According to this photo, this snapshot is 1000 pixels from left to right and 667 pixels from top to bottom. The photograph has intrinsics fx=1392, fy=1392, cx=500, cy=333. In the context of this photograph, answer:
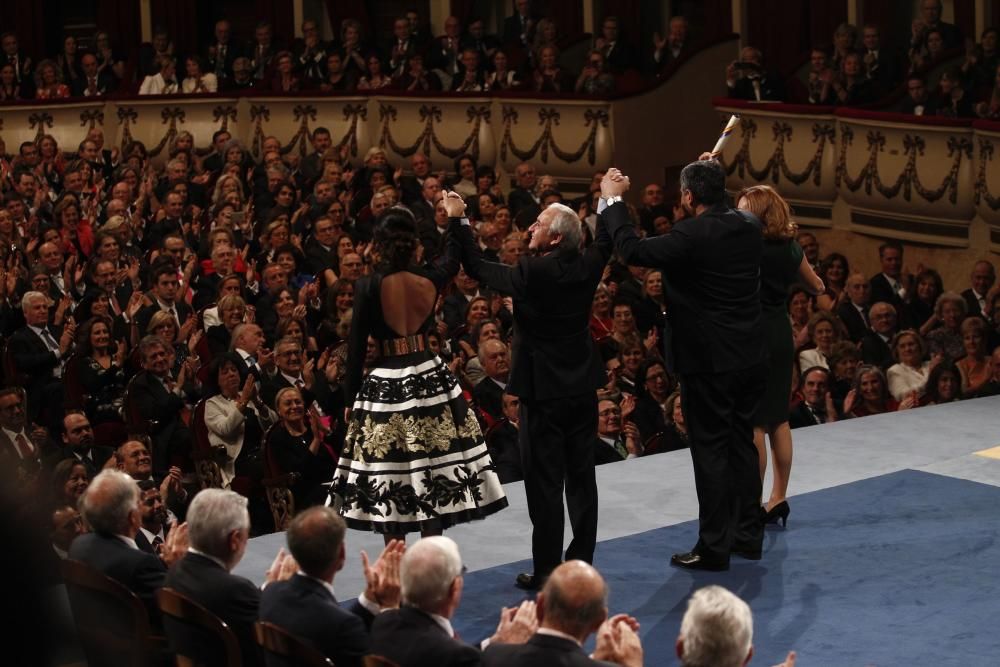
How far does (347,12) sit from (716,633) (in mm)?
14584

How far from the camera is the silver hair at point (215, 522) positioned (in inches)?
130

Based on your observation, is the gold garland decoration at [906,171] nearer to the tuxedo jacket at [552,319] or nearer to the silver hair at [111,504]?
the tuxedo jacket at [552,319]

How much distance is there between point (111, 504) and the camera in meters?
3.52

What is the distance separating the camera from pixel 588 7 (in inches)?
591

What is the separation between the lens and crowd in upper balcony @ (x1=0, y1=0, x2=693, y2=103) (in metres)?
13.2

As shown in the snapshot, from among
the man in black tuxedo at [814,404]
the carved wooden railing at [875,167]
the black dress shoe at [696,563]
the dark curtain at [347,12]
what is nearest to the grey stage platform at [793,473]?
the black dress shoe at [696,563]

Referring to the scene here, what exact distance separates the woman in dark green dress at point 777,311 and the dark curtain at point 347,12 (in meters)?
12.2

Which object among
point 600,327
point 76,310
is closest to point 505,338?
point 600,327

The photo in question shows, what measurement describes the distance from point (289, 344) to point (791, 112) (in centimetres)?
591

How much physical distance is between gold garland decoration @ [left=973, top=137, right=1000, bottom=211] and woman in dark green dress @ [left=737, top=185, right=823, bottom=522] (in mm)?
5544

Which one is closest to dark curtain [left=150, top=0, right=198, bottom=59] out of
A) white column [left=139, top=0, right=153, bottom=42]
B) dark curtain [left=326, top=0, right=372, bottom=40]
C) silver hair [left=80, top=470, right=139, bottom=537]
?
white column [left=139, top=0, right=153, bottom=42]

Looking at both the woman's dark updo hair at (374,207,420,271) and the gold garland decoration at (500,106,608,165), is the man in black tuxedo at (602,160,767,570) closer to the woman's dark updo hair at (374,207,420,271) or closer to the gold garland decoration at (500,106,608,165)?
the woman's dark updo hair at (374,207,420,271)

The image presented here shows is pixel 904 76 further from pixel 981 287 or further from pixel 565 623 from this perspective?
pixel 565 623

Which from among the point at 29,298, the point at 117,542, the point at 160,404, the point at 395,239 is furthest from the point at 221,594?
the point at 29,298
